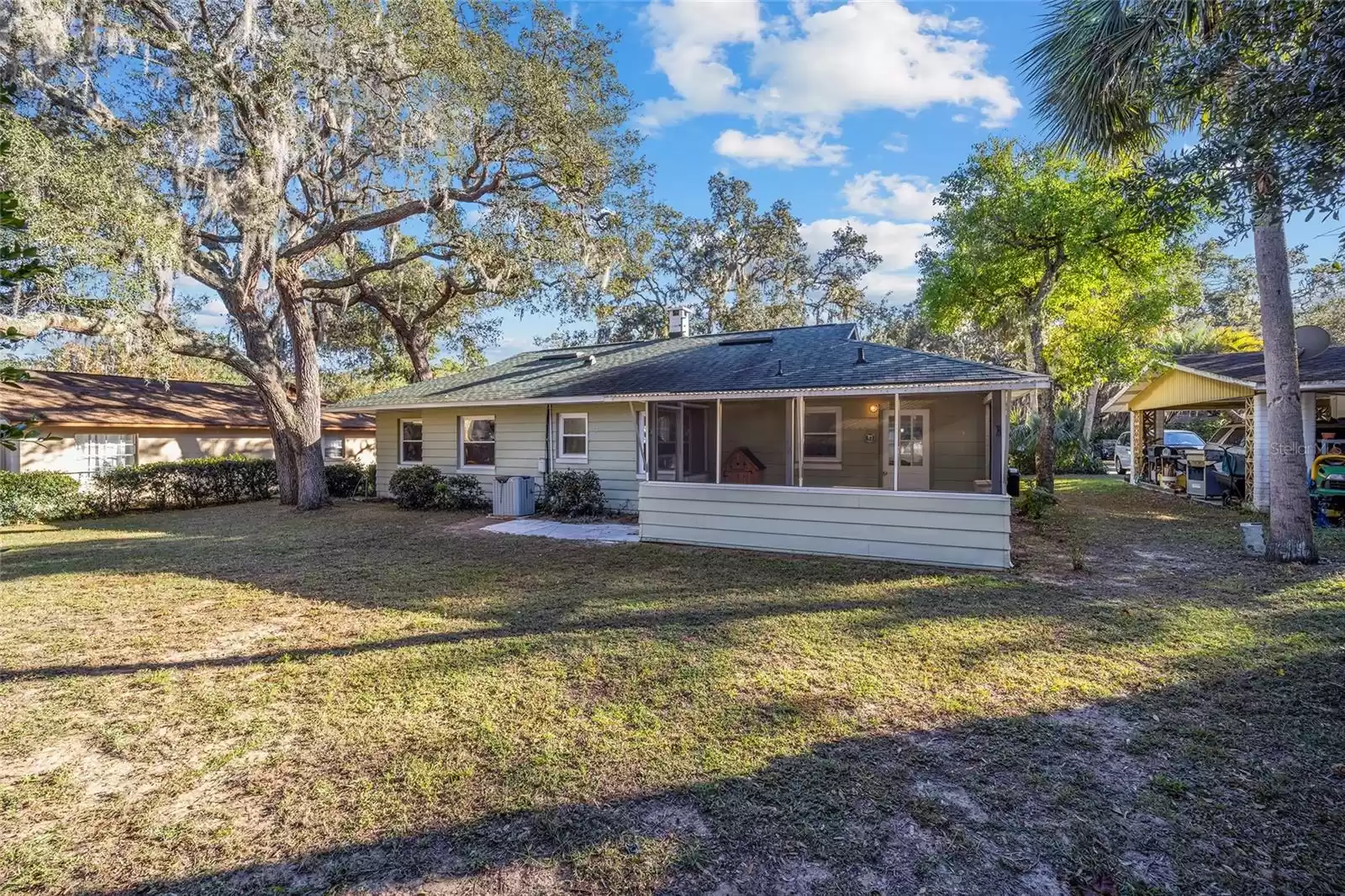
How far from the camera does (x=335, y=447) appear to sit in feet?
67.7

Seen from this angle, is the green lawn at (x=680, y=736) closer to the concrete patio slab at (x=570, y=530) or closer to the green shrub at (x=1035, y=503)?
the concrete patio slab at (x=570, y=530)

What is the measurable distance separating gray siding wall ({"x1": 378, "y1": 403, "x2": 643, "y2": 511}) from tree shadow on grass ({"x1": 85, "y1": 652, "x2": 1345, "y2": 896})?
9118 mm

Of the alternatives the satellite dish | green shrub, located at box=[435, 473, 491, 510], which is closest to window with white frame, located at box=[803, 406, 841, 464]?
green shrub, located at box=[435, 473, 491, 510]

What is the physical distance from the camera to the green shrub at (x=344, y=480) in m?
16.4

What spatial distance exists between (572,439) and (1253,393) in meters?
13.3

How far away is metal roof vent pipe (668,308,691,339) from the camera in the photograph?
51.7 feet

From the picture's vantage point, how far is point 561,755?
3268mm

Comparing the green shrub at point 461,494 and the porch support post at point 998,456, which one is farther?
the green shrub at point 461,494

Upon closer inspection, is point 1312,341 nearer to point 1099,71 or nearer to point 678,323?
point 1099,71

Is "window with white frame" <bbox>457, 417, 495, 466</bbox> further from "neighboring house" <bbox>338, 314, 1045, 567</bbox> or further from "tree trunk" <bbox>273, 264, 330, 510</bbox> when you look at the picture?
"tree trunk" <bbox>273, 264, 330, 510</bbox>

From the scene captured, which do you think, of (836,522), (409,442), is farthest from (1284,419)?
(409,442)

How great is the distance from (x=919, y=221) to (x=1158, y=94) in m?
13.2

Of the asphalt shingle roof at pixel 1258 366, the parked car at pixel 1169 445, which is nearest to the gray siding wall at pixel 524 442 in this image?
the asphalt shingle roof at pixel 1258 366

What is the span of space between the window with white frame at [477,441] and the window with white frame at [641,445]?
3.78m
